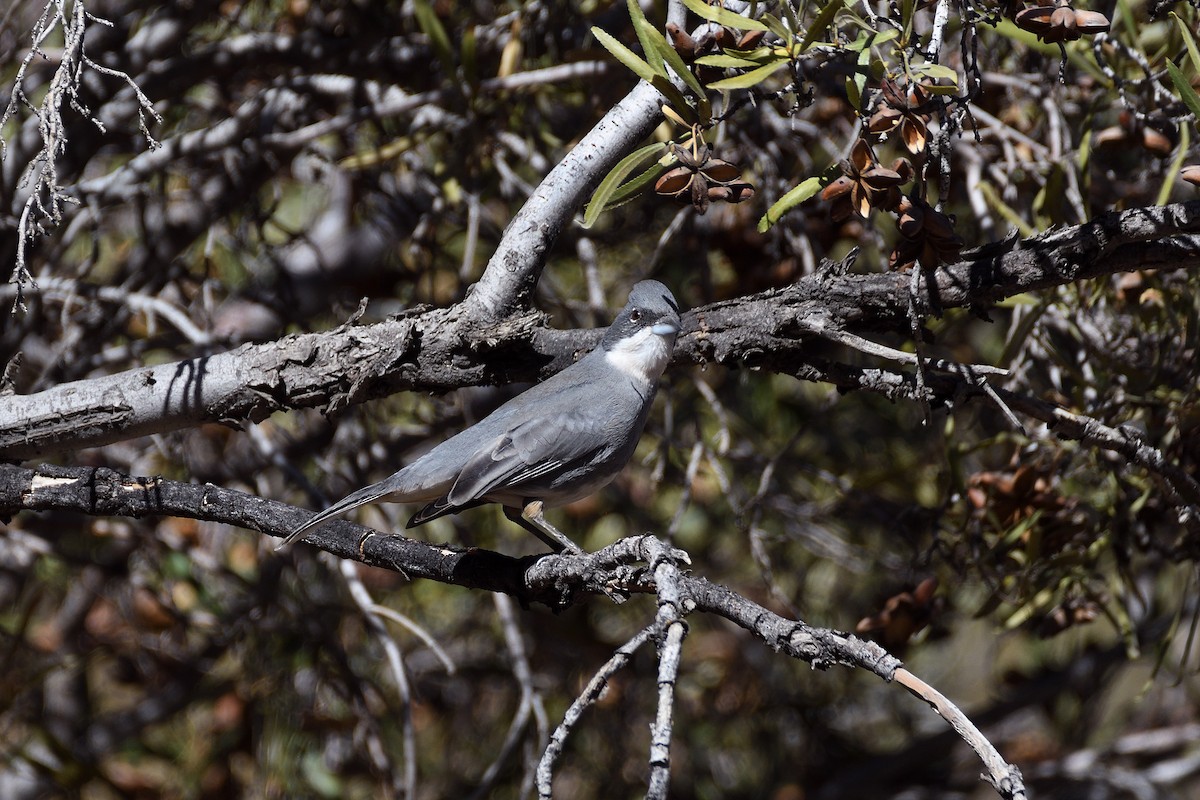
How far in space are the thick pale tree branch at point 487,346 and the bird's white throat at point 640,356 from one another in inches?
11.7

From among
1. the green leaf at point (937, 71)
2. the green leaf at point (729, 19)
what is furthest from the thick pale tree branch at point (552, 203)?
the green leaf at point (937, 71)

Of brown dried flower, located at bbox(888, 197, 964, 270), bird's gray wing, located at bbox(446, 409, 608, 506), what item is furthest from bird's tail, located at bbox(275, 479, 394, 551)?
brown dried flower, located at bbox(888, 197, 964, 270)

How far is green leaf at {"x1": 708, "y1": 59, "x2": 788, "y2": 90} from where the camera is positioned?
192cm

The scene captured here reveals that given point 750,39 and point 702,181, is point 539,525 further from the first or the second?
point 750,39

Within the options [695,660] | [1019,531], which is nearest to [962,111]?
[1019,531]

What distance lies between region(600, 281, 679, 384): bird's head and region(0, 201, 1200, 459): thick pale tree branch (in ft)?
0.92

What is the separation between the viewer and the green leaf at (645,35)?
1.98 meters

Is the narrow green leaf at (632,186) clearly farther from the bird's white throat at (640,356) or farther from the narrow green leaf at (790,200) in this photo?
the bird's white throat at (640,356)

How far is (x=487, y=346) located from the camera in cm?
218

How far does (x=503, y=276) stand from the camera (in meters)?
2.25

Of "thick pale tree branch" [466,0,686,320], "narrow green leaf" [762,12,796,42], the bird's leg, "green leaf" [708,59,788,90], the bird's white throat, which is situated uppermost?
"narrow green leaf" [762,12,796,42]

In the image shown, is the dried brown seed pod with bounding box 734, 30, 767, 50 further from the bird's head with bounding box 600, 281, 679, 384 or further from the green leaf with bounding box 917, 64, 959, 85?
the bird's head with bounding box 600, 281, 679, 384

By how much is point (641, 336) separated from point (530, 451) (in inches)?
16.7

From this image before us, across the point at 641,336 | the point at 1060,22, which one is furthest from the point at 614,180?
the point at 1060,22
